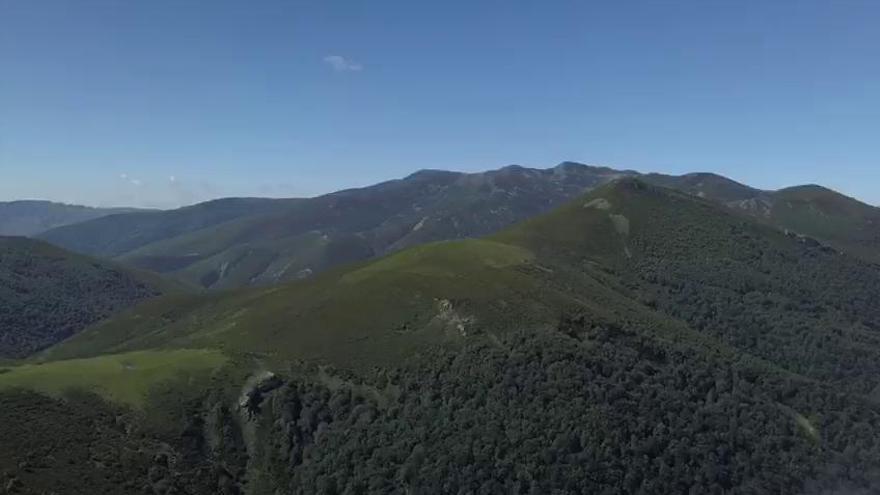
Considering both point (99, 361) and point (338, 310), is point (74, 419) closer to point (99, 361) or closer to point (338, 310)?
point (99, 361)

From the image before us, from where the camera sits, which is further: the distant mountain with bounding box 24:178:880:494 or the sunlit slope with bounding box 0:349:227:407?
the distant mountain with bounding box 24:178:880:494

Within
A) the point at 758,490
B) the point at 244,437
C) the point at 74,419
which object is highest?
the point at 74,419

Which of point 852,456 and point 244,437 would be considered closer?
point 244,437

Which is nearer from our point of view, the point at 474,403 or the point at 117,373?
the point at 117,373

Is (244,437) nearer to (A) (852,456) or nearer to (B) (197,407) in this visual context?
(B) (197,407)

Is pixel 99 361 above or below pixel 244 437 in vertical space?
above

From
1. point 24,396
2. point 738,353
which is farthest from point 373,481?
point 738,353

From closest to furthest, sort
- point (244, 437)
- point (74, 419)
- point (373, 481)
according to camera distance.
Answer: point (74, 419)
point (373, 481)
point (244, 437)

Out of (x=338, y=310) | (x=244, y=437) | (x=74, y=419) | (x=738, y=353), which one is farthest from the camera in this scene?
(x=738, y=353)

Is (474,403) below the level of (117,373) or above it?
below

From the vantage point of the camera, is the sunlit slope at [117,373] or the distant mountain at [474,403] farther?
the distant mountain at [474,403]
